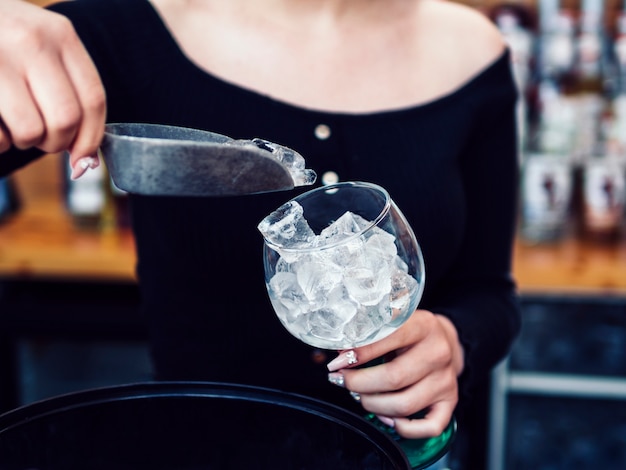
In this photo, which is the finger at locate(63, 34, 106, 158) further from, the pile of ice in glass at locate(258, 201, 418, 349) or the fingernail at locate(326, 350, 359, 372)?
the fingernail at locate(326, 350, 359, 372)

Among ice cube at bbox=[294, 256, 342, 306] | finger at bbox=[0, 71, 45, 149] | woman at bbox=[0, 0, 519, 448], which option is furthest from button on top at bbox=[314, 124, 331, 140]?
finger at bbox=[0, 71, 45, 149]

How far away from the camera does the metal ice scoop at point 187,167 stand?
0.57 m

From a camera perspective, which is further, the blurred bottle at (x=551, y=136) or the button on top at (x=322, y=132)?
the blurred bottle at (x=551, y=136)

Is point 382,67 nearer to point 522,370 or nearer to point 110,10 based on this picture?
point 110,10

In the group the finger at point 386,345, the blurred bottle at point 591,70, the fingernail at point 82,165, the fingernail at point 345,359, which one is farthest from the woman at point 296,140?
the blurred bottle at point 591,70

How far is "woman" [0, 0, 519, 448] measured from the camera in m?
0.99

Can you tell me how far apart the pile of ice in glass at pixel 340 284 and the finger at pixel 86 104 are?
0.55 ft

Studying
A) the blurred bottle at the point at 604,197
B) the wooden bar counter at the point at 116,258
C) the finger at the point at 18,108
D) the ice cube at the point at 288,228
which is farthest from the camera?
the blurred bottle at the point at 604,197

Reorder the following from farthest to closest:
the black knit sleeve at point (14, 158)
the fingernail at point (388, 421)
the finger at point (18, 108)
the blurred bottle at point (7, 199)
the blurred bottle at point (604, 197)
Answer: the blurred bottle at point (7, 199)
the blurred bottle at point (604, 197)
the black knit sleeve at point (14, 158)
the fingernail at point (388, 421)
the finger at point (18, 108)

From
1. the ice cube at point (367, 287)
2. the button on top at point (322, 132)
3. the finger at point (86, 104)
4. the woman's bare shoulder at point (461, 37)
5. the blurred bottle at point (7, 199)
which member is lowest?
the blurred bottle at point (7, 199)

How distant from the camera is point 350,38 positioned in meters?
1.11

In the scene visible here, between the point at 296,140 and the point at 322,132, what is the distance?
35 millimetres

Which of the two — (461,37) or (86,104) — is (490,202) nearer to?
(461,37)

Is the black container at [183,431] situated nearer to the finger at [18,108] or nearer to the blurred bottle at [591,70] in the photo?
the finger at [18,108]
